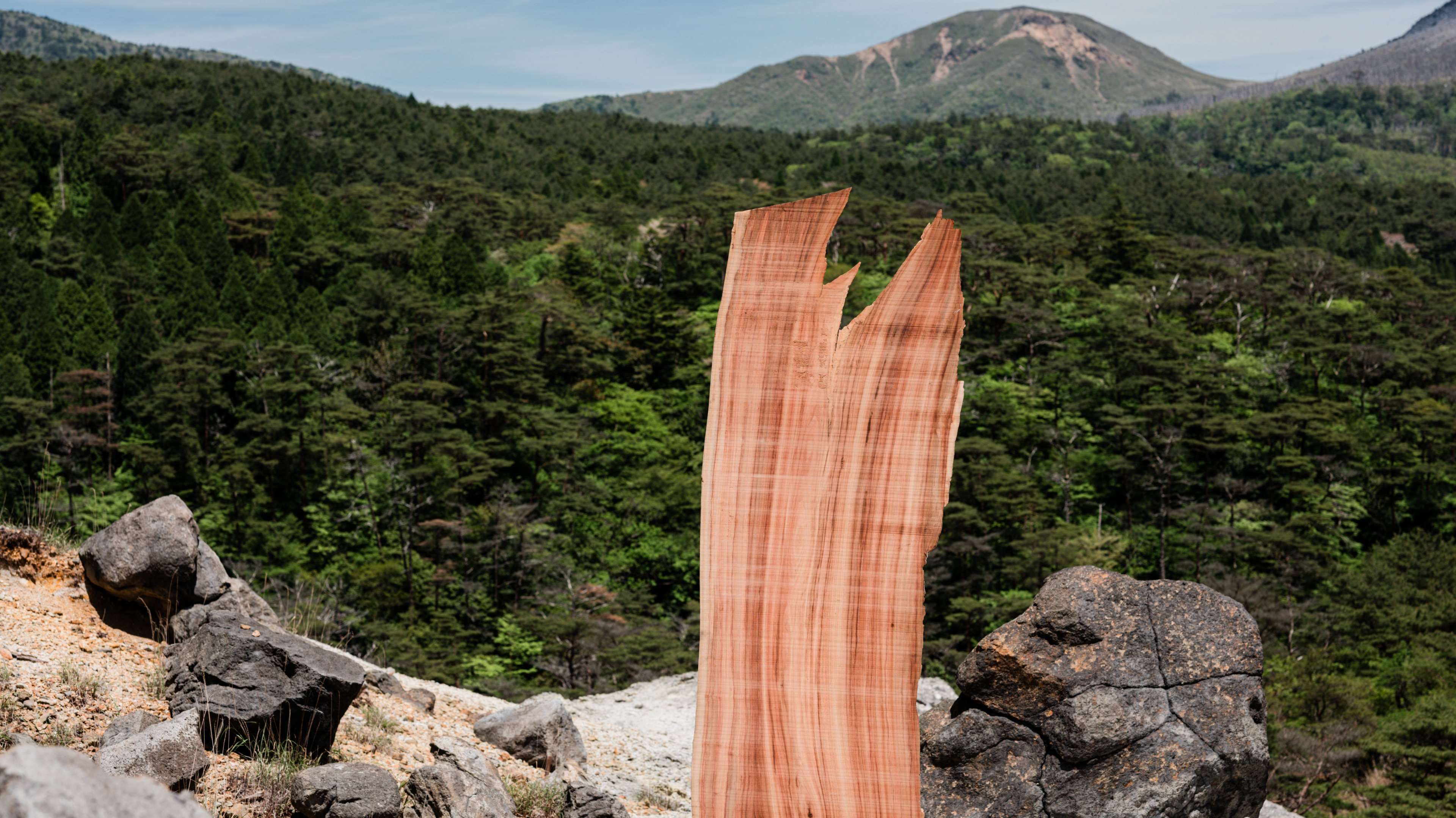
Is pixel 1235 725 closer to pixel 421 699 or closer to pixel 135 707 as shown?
pixel 421 699

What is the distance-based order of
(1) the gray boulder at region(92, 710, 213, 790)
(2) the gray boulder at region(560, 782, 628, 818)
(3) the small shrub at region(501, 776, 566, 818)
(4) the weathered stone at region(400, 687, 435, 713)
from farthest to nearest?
(4) the weathered stone at region(400, 687, 435, 713)
(3) the small shrub at region(501, 776, 566, 818)
(2) the gray boulder at region(560, 782, 628, 818)
(1) the gray boulder at region(92, 710, 213, 790)

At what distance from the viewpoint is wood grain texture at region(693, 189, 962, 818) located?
2.41m

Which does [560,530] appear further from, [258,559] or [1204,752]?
[1204,752]

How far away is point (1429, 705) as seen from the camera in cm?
1588

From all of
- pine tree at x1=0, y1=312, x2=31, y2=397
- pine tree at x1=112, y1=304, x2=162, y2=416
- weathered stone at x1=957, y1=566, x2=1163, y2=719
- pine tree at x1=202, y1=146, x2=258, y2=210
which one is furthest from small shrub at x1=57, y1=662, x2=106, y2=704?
pine tree at x1=202, y1=146, x2=258, y2=210

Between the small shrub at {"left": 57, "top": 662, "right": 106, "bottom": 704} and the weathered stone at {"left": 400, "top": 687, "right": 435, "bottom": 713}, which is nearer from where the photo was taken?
the small shrub at {"left": 57, "top": 662, "right": 106, "bottom": 704}

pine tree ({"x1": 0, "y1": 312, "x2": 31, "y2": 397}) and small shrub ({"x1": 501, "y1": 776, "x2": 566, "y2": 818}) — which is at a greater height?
pine tree ({"x1": 0, "y1": 312, "x2": 31, "y2": 397})

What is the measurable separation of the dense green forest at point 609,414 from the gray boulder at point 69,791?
23.1ft

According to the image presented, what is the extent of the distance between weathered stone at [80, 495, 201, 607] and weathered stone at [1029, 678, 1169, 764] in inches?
214

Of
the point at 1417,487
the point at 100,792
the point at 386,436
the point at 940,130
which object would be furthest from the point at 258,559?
the point at 940,130

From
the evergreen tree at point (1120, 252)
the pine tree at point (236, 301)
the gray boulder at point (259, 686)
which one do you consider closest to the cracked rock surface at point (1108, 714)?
the gray boulder at point (259, 686)

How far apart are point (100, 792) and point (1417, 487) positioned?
117 ft

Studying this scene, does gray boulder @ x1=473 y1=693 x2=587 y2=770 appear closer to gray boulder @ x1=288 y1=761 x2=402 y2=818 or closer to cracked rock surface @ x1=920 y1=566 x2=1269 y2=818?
gray boulder @ x1=288 y1=761 x2=402 y2=818

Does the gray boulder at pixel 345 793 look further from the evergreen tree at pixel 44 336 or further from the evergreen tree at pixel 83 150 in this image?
the evergreen tree at pixel 83 150
